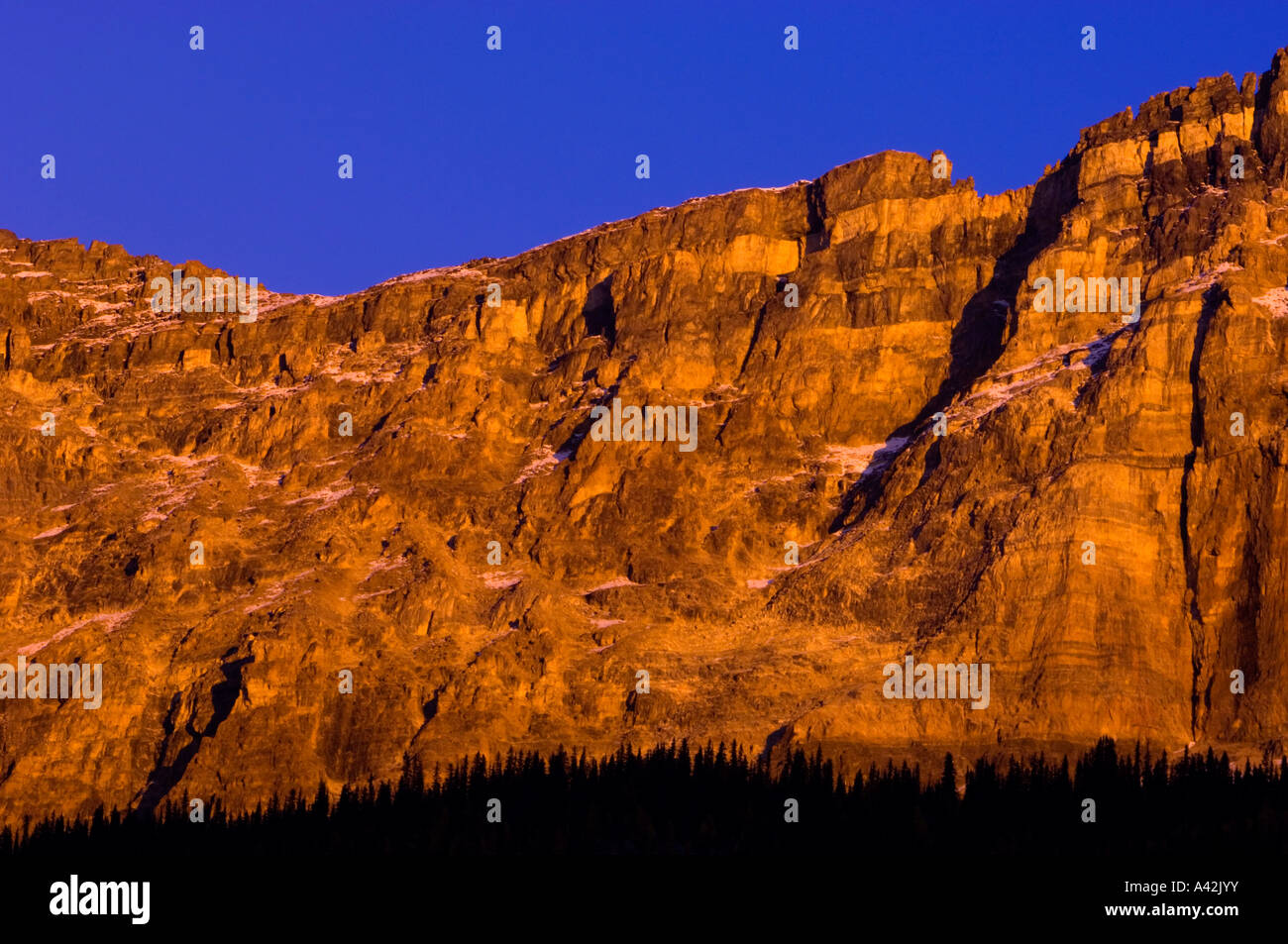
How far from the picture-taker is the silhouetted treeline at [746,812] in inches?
6048

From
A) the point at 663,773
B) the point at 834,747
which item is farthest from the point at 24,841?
the point at 834,747

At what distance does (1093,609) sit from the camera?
182 metres

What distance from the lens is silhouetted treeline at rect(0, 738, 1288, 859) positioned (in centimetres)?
15362

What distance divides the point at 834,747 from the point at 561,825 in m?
22.1

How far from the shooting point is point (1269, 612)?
183m

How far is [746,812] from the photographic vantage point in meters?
160

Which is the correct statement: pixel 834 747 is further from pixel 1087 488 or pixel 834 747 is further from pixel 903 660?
pixel 1087 488

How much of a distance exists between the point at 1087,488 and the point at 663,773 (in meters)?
41.3
